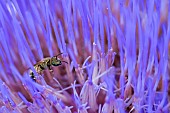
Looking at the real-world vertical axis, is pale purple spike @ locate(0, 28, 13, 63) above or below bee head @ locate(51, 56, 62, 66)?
above

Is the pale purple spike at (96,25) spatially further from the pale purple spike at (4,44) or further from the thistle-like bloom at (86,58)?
the pale purple spike at (4,44)

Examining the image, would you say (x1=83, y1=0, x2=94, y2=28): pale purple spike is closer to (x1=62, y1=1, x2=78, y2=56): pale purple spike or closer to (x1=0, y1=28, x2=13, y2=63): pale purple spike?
(x1=62, y1=1, x2=78, y2=56): pale purple spike

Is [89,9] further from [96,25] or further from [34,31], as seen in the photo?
[34,31]

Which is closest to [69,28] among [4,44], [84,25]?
[84,25]

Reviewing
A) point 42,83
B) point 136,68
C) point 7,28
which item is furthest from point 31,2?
point 136,68

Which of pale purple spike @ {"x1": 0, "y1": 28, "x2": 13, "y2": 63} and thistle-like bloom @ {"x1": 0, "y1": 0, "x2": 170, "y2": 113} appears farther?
pale purple spike @ {"x1": 0, "y1": 28, "x2": 13, "y2": 63}

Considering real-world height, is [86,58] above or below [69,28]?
below

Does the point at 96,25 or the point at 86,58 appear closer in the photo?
the point at 96,25

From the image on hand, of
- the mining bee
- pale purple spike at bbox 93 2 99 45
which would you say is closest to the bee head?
the mining bee

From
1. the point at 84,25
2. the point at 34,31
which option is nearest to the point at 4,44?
the point at 34,31
